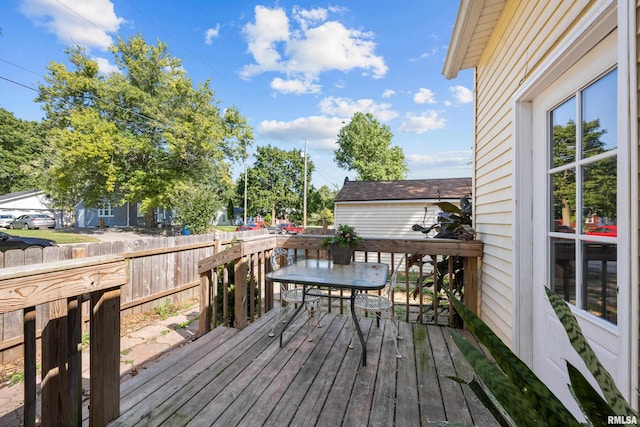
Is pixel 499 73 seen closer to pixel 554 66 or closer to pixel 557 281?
pixel 554 66

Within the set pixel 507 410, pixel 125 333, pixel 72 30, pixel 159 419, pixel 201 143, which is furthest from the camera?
pixel 201 143

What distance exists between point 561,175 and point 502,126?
3.03 feet

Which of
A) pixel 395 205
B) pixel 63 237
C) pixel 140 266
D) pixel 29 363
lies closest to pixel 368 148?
pixel 395 205

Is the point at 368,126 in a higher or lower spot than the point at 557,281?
higher

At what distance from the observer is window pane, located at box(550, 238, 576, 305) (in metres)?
1.55

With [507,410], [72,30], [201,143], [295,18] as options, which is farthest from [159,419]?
[201,143]

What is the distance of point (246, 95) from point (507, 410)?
17.2 m

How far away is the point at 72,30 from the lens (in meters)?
9.15

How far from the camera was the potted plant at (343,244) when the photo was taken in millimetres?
2936

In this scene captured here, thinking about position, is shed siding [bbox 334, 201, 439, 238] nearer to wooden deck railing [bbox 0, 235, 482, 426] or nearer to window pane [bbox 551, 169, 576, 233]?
window pane [bbox 551, 169, 576, 233]

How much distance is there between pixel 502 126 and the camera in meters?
2.43

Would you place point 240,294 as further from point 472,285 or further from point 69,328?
point 472,285

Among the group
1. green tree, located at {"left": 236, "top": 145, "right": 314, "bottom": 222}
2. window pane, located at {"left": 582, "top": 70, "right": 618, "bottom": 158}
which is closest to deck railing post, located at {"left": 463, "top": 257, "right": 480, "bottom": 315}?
window pane, located at {"left": 582, "top": 70, "right": 618, "bottom": 158}

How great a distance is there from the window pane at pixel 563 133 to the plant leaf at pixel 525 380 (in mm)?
1464
